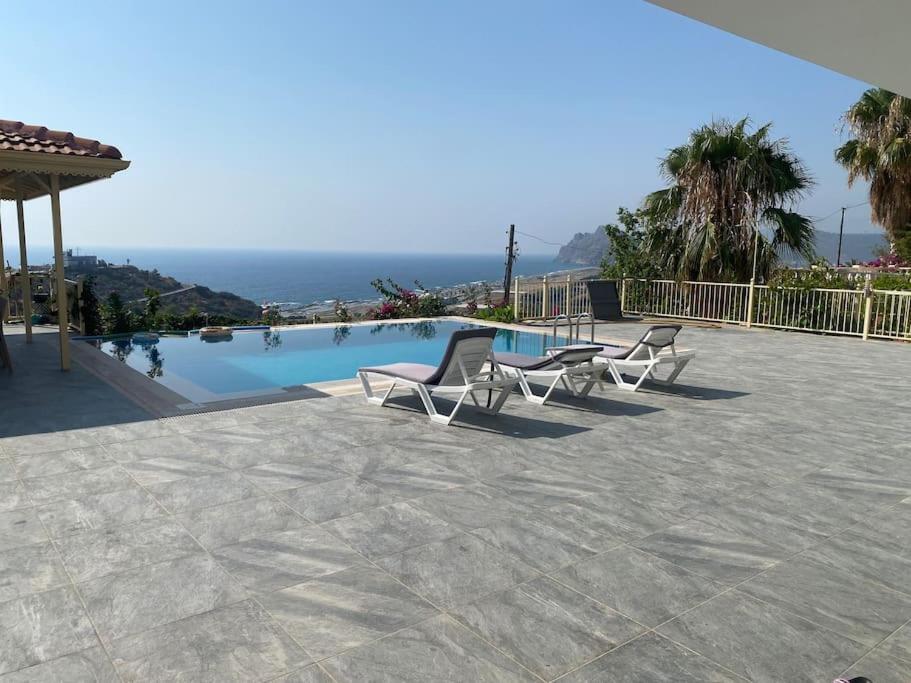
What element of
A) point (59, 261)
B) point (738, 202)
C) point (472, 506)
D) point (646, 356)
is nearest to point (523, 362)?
point (646, 356)

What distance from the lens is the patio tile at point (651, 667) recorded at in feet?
7.59

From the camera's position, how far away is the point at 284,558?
3195 millimetres

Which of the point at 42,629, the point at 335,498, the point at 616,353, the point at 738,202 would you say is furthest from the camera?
the point at 738,202

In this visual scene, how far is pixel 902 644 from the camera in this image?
2.56 metres

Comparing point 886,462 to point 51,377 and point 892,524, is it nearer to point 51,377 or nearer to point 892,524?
point 892,524

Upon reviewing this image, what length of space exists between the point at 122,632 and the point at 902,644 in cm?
308

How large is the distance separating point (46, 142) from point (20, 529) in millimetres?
6029

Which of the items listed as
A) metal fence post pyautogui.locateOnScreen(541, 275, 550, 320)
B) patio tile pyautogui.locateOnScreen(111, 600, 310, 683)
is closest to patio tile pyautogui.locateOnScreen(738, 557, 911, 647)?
patio tile pyautogui.locateOnScreen(111, 600, 310, 683)

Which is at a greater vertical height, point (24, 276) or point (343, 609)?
point (24, 276)

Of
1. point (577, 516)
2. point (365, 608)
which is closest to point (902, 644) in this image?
point (577, 516)

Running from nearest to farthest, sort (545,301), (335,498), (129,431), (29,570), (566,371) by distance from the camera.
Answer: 1. (29,570)
2. (335,498)
3. (129,431)
4. (566,371)
5. (545,301)

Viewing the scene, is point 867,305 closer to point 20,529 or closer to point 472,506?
point 472,506

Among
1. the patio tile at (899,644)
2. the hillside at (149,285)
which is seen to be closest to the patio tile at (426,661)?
the patio tile at (899,644)

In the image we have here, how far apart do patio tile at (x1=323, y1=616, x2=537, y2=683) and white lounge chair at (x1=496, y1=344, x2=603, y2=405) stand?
421 cm
